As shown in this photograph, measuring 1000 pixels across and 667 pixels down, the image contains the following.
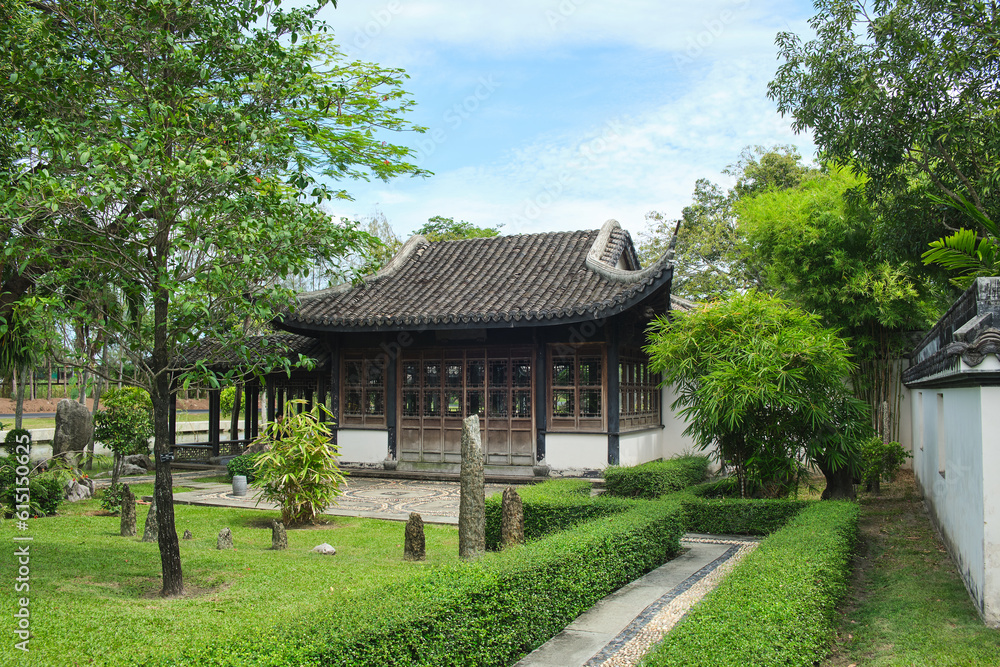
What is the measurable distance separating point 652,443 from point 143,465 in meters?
12.1

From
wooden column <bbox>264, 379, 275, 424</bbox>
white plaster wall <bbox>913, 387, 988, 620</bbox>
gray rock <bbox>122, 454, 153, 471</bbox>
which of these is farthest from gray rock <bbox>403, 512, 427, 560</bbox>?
gray rock <bbox>122, 454, 153, 471</bbox>

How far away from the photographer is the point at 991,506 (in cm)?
520

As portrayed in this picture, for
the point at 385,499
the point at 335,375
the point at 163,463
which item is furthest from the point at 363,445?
the point at 163,463

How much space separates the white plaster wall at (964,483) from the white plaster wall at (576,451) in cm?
538

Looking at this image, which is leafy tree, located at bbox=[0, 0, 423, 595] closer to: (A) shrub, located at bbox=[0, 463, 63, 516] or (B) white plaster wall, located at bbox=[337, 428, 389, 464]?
(A) shrub, located at bbox=[0, 463, 63, 516]

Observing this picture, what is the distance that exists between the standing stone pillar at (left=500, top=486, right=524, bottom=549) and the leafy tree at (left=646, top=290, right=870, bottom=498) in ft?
9.84

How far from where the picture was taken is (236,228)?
547cm

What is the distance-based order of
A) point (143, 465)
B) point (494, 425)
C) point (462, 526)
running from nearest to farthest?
point (462, 526) < point (494, 425) < point (143, 465)

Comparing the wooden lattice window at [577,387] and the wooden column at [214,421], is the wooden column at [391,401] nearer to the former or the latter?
the wooden lattice window at [577,387]

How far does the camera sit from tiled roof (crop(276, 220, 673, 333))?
1306cm

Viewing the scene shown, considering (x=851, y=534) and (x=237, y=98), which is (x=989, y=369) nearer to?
(x=851, y=534)

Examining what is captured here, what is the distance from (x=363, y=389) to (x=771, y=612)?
38.5 feet

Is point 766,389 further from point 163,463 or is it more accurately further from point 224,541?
point 163,463

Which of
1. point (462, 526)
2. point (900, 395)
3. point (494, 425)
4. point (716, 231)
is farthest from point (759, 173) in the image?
point (462, 526)
